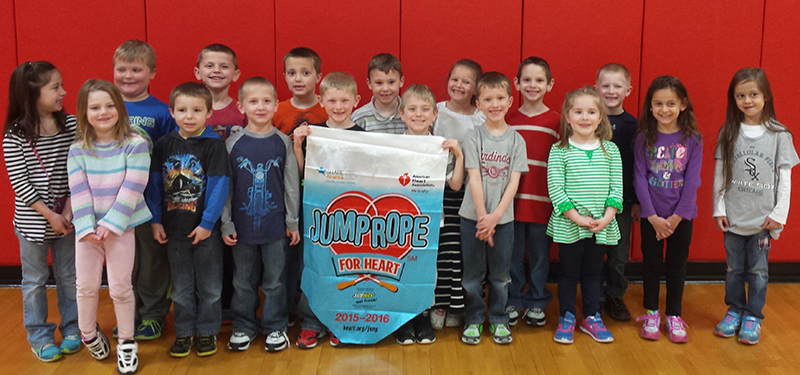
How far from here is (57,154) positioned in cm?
295

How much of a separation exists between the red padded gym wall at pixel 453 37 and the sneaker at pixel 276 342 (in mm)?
1802

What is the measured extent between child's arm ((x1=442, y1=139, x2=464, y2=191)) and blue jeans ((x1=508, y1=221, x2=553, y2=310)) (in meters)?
0.51

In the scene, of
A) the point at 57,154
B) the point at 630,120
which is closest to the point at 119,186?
the point at 57,154

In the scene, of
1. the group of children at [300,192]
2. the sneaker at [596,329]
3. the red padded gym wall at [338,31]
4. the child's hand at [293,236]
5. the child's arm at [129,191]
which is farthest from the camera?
the red padded gym wall at [338,31]

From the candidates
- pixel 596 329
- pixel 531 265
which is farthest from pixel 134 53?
pixel 596 329

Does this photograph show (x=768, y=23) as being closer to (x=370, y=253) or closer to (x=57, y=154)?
(x=370, y=253)

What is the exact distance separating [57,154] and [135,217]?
519mm

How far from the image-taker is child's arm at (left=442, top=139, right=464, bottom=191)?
9.83 ft

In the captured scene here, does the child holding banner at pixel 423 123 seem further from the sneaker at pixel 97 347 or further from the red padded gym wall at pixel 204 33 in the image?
the sneaker at pixel 97 347

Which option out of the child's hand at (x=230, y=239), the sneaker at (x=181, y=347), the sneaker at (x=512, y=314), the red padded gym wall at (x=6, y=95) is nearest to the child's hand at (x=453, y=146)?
the sneaker at (x=512, y=314)

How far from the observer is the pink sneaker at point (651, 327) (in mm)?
3234

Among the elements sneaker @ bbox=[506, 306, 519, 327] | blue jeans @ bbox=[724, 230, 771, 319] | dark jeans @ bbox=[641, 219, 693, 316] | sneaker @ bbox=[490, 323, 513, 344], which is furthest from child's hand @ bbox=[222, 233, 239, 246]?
blue jeans @ bbox=[724, 230, 771, 319]

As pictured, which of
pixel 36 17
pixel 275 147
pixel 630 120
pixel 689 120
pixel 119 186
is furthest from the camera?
pixel 36 17

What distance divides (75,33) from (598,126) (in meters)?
3.19
